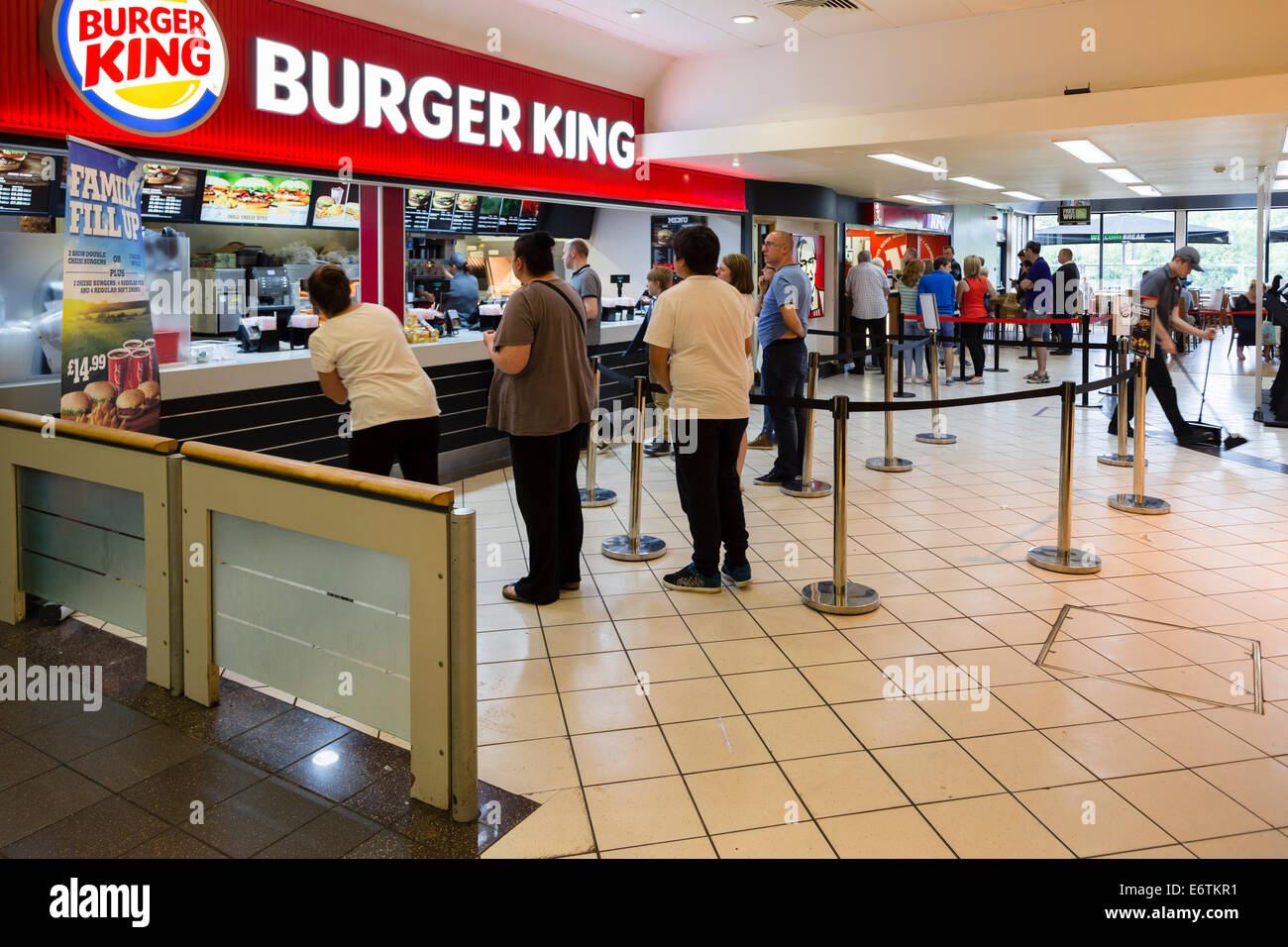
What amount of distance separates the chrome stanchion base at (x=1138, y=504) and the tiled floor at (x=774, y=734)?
720 millimetres

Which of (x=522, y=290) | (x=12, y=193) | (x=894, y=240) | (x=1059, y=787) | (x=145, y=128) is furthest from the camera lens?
(x=894, y=240)

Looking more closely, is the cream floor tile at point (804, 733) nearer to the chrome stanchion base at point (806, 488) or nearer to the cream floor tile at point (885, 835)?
the cream floor tile at point (885, 835)

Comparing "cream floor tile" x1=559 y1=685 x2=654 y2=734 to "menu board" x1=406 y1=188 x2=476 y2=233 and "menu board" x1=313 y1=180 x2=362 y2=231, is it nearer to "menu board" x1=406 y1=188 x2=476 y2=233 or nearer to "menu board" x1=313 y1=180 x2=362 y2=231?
"menu board" x1=313 y1=180 x2=362 y2=231

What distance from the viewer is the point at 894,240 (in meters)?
16.2

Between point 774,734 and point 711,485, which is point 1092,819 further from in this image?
point 711,485

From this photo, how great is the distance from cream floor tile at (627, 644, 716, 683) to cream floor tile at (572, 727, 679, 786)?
1.52ft

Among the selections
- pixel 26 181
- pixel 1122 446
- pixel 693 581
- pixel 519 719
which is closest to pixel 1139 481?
pixel 1122 446

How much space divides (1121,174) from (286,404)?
10.5 metres

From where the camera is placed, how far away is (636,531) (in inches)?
206

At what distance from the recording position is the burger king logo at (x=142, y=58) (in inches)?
191
